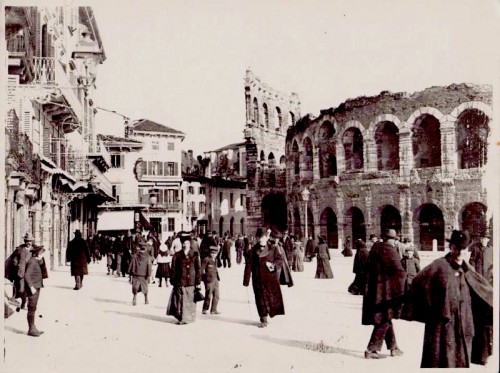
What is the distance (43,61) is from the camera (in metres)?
13.9

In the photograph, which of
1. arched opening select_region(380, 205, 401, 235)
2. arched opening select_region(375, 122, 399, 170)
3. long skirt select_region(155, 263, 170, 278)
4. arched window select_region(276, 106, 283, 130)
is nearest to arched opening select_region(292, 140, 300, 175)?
arched window select_region(276, 106, 283, 130)

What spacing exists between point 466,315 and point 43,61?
1149 centimetres

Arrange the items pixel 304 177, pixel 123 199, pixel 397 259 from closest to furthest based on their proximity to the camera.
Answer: pixel 397 259, pixel 123 199, pixel 304 177

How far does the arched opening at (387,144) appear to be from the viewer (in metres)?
24.9

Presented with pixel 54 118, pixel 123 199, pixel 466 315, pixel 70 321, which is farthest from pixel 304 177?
pixel 466 315

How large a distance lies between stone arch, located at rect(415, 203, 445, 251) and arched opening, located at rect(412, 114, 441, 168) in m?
1.82

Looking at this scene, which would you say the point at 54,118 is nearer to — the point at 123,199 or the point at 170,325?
the point at 123,199

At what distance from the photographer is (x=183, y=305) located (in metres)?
9.88

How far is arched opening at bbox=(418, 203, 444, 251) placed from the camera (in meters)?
22.9

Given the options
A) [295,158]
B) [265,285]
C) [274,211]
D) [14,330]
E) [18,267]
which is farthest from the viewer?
[274,211]

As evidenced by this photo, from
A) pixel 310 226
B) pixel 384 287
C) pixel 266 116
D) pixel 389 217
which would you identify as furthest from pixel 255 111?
pixel 384 287

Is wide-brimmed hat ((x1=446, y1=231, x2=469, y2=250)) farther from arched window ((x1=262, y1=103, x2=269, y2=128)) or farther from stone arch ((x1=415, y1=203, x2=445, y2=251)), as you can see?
arched window ((x1=262, y1=103, x2=269, y2=128))

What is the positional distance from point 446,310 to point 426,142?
59.9ft

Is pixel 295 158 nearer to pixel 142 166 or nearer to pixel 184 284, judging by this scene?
pixel 142 166
